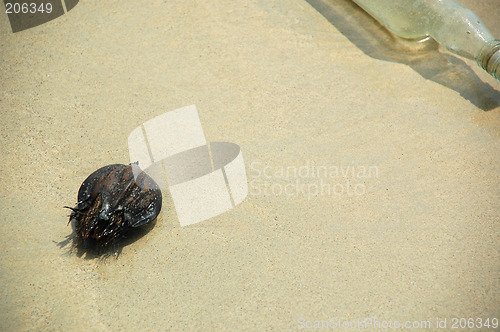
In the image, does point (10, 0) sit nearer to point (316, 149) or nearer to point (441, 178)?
point (316, 149)

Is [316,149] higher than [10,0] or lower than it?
lower

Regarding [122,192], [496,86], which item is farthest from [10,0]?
[496,86]

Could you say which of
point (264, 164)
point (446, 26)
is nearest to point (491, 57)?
point (446, 26)

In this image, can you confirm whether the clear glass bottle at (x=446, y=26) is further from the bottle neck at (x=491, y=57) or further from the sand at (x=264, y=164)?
the sand at (x=264, y=164)

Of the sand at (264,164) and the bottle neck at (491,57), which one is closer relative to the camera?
the sand at (264,164)

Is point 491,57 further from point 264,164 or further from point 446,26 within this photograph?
point 264,164

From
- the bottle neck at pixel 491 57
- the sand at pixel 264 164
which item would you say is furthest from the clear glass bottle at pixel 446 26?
the sand at pixel 264 164
